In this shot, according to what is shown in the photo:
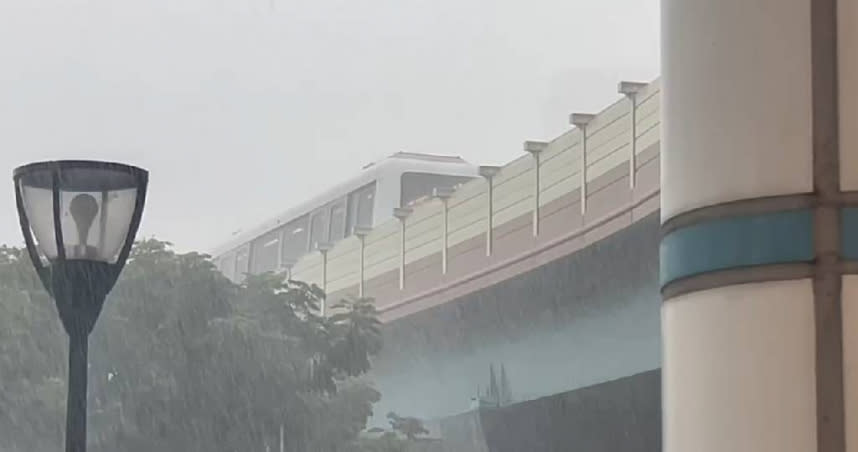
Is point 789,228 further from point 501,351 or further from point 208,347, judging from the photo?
point 501,351

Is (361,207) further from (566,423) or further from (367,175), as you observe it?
(566,423)

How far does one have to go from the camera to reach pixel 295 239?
14.9ft

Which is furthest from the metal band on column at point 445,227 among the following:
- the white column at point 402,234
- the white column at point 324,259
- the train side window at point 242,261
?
the train side window at point 242,261

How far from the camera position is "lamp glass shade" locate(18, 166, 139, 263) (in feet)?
5.88

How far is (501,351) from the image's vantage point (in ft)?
15.0

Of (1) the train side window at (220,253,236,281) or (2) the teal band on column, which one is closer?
(2) the teal band on column

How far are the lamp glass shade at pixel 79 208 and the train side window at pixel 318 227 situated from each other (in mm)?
2617

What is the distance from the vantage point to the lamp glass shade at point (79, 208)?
1.79m

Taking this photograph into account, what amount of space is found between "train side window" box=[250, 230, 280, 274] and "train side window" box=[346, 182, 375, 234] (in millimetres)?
264

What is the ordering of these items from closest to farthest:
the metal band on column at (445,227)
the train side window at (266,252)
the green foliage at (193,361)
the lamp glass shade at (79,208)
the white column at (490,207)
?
1. the lamp glass shade at (79,208)
2. the green foliage at (193,361)
3. the white column at (490,207)
4. the metal band on column at (445,227)
5. the train side window at (266,252)

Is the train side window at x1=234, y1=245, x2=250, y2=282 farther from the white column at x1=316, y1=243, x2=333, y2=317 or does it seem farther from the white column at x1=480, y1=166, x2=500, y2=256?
the white column at x1=480, y1=166, x2=500, y2=256

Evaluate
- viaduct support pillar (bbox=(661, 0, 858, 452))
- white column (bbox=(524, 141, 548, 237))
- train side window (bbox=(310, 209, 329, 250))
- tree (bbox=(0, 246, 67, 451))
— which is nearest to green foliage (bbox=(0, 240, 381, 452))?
tree (bbox=(0, 246, 67, 451))

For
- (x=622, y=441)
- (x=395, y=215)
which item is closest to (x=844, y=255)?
(x=622, y=441)

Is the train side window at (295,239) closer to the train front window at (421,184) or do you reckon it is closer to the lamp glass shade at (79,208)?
the train front window at (421,184)
